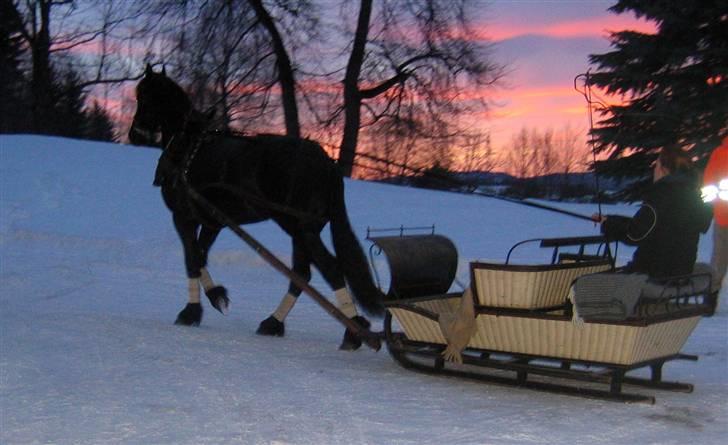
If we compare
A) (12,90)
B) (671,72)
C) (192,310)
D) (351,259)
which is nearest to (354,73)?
(671,72)

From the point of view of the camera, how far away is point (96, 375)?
19.0 ft

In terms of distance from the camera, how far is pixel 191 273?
7.96 metres

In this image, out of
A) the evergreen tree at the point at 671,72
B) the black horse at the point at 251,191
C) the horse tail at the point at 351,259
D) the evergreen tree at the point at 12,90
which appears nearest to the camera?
the horse tail at the point at 351,259

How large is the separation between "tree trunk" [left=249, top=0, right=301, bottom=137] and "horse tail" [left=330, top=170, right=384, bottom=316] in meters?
16.6

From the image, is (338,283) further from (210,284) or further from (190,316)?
(190,316)

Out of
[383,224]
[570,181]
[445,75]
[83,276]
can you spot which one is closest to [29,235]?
[83,276]

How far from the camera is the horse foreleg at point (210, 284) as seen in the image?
25.6 feet

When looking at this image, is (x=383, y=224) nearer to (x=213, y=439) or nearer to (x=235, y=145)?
(x=235, y=145)

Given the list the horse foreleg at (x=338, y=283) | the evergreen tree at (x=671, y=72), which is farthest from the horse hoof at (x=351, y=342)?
the evergreen tree at (x=671, y=72)

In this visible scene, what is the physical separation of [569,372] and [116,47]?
20.6 metres

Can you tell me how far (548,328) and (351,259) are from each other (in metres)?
2.22

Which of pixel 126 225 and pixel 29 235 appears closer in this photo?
pixel 29 235

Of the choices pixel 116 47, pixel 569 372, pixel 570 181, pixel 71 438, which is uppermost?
pixel 116 47

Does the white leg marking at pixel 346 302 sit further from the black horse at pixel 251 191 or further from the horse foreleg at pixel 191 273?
the horse foreleg at pixel 191 273
